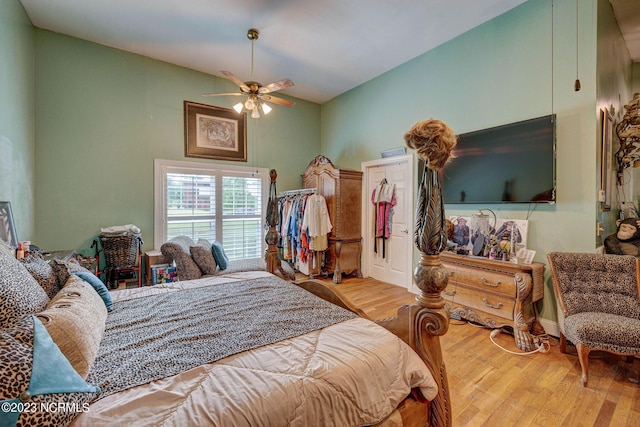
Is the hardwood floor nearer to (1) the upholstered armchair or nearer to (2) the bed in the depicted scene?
(1) the upholstered armchair

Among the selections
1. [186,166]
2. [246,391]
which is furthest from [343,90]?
[246,391]

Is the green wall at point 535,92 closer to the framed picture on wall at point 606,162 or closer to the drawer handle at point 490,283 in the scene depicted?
the framed picture on wall at point 606,162

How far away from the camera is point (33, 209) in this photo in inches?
125

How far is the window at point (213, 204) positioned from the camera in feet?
13.1

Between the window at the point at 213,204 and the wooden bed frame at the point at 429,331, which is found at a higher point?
the window at the point at 213,204

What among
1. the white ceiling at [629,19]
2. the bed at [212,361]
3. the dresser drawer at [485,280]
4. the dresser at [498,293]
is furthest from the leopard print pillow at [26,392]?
the white ceiling at [629,19]

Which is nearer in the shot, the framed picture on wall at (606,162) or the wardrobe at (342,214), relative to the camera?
the framed picture on wall at (606,162)

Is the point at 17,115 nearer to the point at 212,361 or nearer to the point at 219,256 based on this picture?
the point at 219,256

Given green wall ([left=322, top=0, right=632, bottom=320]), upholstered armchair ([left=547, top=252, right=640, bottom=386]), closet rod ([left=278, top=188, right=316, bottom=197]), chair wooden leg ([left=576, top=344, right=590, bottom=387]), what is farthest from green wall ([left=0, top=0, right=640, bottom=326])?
closet rod ([left=278, top=188, right=316, bottom=197])

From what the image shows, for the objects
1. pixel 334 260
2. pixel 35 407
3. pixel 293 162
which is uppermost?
pixel 293 162

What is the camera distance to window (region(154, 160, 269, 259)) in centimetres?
400

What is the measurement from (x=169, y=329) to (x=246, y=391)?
67 centimetres

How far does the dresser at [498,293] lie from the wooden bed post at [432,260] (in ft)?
3.93

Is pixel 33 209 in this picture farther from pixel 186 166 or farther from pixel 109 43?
pixel 109 43
